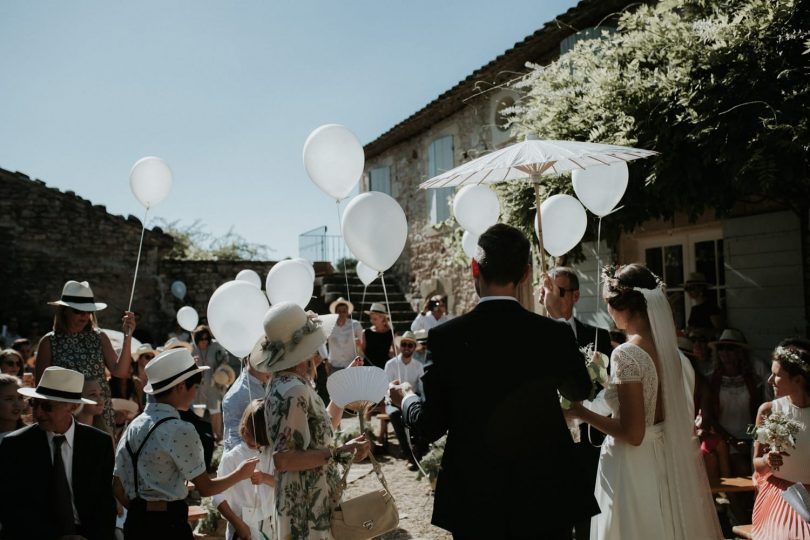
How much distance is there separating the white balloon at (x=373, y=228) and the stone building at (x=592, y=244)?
14.2ft

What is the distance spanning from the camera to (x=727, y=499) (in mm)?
4930

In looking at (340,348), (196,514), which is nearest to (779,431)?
(196,514)

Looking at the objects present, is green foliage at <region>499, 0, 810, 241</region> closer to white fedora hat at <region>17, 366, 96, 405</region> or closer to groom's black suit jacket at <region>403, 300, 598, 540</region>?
groom's black suit jacket at <region>403, 300, 598, 540</region>

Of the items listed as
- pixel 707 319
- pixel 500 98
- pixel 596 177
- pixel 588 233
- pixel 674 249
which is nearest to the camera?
pixel 596 177

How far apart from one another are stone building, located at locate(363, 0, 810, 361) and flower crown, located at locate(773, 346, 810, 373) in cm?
278

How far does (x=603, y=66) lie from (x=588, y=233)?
1.92m

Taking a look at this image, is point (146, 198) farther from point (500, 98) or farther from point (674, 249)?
point (500, 98)

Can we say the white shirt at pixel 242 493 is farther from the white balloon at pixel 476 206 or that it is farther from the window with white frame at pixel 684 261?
the window with white frame at pixel 684 261

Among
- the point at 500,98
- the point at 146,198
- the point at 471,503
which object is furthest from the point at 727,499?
the point at 500,98

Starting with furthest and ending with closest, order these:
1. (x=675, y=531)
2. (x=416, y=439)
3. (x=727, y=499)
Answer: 1. (x=727, y=499)
2. (x=675, y=531)
3. (x=416, y=439)

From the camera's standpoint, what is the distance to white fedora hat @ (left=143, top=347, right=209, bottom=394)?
281 cm

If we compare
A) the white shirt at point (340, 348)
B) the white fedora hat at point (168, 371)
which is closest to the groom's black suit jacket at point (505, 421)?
the white fedora hat at point (168, 371)

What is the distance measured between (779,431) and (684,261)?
450cm

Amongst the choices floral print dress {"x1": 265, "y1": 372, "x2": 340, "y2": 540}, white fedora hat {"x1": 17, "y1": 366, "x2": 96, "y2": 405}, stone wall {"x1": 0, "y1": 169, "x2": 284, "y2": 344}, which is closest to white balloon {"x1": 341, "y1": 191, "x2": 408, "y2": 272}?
floral print dress {"x1": 265, "y1": 372, "x2": 340, "y2": 540}
